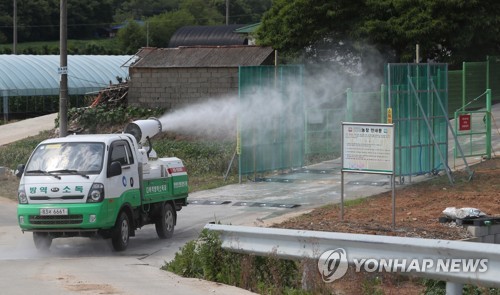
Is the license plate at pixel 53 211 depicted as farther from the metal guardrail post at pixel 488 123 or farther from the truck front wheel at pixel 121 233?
the metal guardrail post at pixel 488 123

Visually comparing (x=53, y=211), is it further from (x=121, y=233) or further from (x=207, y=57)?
(x=207, y=57)

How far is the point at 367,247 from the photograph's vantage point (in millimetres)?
10148

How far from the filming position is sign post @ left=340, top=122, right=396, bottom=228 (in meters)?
16.3

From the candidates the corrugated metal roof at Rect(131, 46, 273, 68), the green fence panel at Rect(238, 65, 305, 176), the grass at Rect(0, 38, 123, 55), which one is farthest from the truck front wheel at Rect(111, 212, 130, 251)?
the grass at Rect(0, 38, 123, 55)

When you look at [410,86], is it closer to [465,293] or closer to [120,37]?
[465,293]

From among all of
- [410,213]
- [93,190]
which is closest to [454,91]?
[410,213]

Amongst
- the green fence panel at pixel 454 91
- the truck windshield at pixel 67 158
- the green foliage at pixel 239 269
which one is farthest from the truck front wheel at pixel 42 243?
the green fence panel at pixel 454 91

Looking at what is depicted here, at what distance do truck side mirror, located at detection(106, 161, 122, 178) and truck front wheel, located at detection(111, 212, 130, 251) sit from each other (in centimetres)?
71

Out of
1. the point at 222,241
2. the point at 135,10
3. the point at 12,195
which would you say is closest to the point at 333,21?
the point at 12,195

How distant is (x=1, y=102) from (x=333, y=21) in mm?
19909

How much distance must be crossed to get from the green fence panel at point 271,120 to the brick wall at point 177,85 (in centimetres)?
830

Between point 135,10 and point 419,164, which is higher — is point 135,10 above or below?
above

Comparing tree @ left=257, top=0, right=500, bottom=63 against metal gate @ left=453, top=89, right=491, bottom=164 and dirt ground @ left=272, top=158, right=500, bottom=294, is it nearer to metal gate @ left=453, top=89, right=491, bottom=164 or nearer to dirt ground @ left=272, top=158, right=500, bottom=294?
metal gate @ left=453, top=89, right=491, bottom=164

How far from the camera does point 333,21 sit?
34688mm
